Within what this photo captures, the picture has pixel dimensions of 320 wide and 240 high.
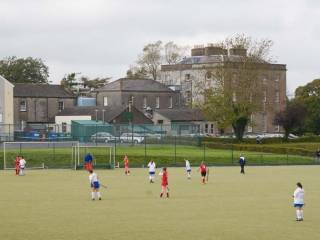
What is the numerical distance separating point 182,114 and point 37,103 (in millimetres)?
20917

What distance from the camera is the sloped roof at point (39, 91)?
108875mm

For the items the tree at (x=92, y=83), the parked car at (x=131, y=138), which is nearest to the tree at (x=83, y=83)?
the tree at (x=92, y=83)

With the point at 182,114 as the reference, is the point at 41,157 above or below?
below

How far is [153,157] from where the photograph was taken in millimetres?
70000

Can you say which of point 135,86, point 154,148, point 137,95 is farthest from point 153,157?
point 135,86

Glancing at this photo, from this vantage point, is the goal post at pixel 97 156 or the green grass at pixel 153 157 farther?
the green grass at pixel 153 157

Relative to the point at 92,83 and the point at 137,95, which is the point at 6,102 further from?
the point at 92,83

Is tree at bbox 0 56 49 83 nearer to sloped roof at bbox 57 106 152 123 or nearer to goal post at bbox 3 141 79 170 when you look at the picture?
sloped roof at bbox 57 106 152 123

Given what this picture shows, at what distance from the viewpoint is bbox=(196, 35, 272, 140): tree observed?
9694cm

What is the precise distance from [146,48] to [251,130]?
108 feet

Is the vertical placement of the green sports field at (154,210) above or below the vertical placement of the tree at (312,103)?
below

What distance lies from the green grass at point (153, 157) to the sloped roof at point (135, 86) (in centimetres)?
3608

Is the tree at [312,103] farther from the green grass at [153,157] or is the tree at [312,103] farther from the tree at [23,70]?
the tree at [23,70]

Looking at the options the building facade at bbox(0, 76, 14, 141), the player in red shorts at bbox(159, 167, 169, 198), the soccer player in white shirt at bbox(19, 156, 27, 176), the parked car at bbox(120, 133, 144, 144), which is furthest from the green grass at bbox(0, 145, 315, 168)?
the player in red shorts at bbox(159, 167, 169, 198)
